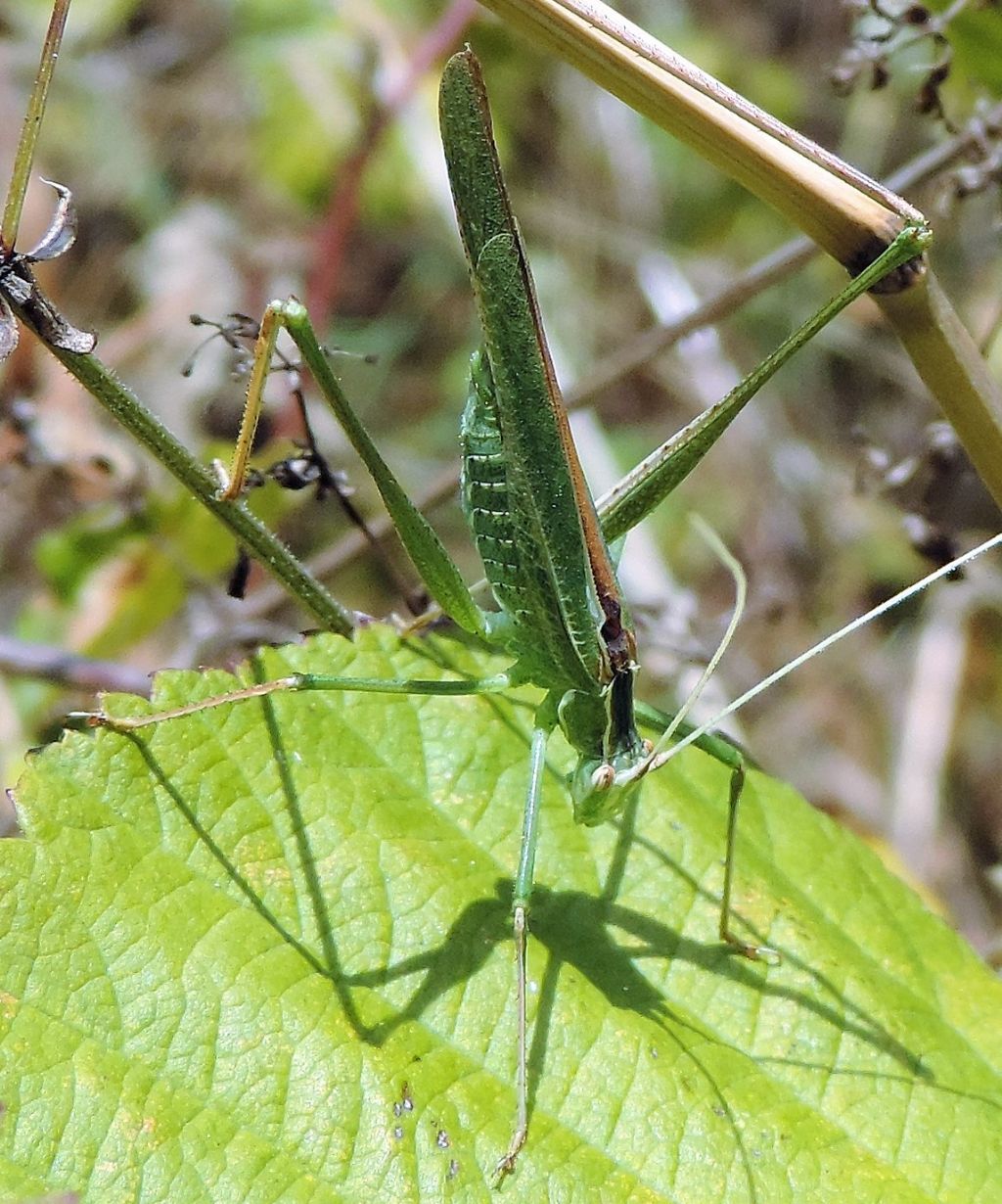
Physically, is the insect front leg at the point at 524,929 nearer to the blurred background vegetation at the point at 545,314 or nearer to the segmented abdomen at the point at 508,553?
the segmented abdomen at the point at 508,553

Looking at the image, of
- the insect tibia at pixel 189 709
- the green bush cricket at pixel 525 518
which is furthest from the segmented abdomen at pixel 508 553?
the insect tibia at pixel 189 709

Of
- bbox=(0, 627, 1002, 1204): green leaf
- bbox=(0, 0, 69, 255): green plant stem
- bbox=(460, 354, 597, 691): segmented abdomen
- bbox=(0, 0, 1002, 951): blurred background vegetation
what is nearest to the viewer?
bbox=(0, 0, 69, 255): green plant stem

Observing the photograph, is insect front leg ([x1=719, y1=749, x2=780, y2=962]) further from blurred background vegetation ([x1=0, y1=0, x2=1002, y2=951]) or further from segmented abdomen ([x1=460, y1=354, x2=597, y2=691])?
blurred background vegetation ([x1=0, y1=0, x2=1002, y2=951])

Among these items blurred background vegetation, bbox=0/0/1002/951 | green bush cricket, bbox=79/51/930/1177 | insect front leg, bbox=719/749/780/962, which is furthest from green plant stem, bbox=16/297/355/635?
blurred background vegetation, bbox=0/0/1002/951

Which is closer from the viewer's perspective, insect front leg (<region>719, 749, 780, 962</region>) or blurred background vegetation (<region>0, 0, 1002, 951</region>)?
insect front leg (<region>719, 749, 780, 962</region>)

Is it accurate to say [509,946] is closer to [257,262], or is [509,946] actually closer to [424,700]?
[424,700]

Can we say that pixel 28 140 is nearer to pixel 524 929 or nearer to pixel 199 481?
pixel 199 481

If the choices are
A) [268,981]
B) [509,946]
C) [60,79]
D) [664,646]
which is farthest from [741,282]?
[60,79]
